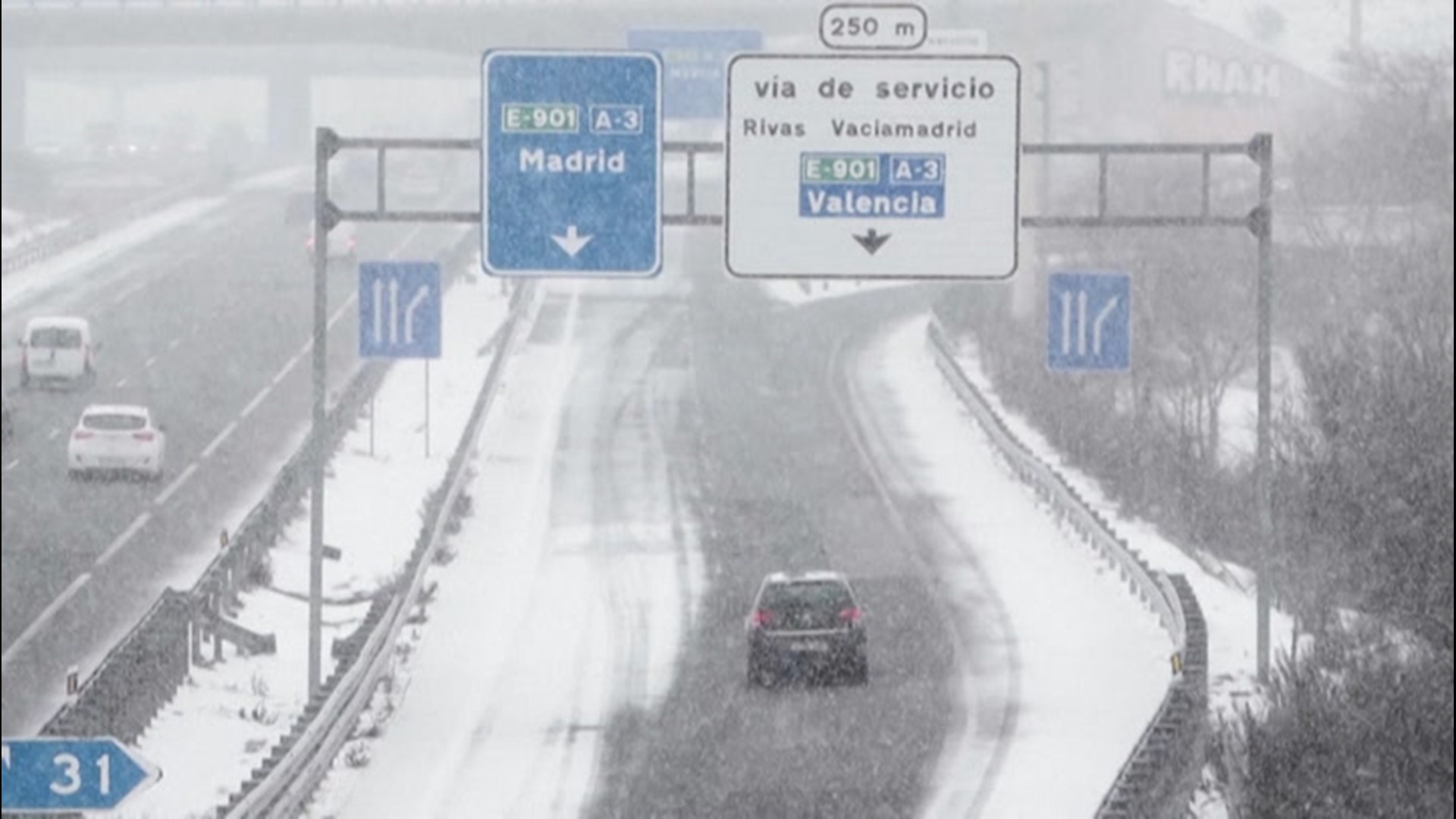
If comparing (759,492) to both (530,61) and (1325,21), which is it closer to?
(530,61)

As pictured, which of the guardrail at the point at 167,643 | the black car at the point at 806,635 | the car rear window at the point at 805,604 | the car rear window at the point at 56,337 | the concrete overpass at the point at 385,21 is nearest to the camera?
the guardrail at the point at 167,643

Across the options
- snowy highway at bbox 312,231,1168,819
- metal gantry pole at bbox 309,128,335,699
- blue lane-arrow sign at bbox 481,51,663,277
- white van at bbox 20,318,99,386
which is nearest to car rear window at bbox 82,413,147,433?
snowy highway at bbox 312,231,1168,819

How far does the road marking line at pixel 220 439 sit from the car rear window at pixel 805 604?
21.1m

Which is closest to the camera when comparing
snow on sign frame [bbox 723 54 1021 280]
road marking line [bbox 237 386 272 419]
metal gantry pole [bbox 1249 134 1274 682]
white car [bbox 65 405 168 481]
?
snow on sign frame [bbox 723 54 1021 280]

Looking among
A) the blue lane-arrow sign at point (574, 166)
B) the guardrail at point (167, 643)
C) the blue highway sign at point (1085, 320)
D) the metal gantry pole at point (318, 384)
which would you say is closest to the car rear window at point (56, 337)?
the guardrail at point (167, 643)

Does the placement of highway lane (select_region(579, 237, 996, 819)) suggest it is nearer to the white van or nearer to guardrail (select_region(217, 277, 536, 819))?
guardrail (select_region(217, 277, 536, 819))

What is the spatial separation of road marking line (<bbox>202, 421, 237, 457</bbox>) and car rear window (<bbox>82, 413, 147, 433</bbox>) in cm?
350

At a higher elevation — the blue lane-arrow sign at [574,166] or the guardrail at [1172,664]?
the blue lane-arrow sign at [574,166]

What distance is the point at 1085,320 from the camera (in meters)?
35.1

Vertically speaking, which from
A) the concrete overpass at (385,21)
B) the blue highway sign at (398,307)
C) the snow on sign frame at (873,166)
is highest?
the concrete overpass at (385,21)

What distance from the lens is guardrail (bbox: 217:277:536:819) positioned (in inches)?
807

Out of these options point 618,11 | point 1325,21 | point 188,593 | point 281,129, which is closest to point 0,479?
point 188,593

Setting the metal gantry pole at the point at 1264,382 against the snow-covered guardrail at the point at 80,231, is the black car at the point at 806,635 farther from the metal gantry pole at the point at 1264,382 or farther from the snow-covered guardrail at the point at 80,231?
the snow-covered guardrail at the point at 80,231

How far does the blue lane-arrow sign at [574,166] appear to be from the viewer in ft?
79.0
